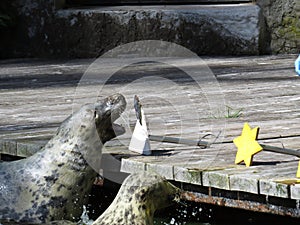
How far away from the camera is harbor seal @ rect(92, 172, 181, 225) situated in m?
3.78

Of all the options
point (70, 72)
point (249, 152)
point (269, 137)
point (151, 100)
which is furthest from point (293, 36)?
point (249, 152)

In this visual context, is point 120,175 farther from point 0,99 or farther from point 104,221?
point 0,99

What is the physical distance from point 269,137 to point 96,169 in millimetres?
880

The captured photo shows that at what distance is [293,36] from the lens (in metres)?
8.37

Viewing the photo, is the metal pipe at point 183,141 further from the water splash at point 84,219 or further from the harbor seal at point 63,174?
the water splash at point 84,219

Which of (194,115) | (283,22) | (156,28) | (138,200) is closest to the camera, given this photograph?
(138,200)

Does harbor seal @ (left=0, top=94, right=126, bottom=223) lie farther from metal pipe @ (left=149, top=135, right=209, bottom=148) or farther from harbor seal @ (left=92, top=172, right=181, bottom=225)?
harbor seal @ (left=92, top=172, right=181, bottom=225)

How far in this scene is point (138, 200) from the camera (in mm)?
3795

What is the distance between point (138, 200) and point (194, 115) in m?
1.68

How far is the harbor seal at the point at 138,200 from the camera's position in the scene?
3.78 metres

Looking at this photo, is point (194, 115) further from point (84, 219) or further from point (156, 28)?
point (156, 28)

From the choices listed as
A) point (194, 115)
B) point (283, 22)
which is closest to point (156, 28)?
point (283, 22)

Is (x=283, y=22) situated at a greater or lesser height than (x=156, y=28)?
greater

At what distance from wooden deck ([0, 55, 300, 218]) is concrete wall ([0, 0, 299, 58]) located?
281 millimetres
